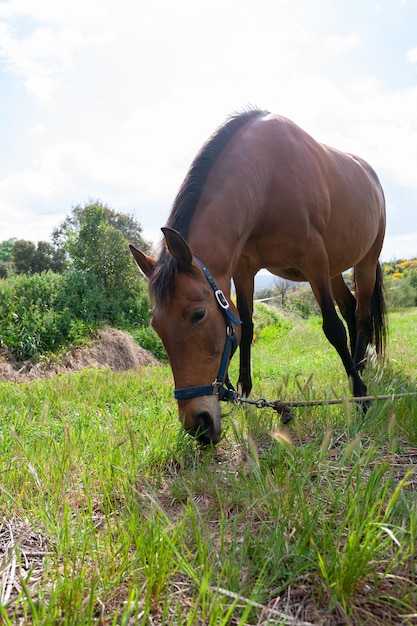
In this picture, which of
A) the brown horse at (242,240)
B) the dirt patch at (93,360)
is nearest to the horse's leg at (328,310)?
the brown horse at (242,240)

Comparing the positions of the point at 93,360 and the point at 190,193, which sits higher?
the point at 190,193

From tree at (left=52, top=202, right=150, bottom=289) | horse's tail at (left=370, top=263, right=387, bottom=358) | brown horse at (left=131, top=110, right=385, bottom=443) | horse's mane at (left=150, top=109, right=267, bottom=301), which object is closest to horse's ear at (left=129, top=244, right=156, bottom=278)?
brown horse at (left=131, top=110, right=385, bottom=443)

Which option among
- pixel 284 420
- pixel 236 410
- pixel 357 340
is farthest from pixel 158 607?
pixel 357 340

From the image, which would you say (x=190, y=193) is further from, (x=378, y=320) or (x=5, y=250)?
(x=5, y=250)

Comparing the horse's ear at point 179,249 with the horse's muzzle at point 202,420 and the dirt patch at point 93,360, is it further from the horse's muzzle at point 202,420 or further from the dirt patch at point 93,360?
the dirt patch at point 93,360

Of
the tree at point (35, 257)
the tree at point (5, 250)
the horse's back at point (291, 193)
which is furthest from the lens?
the tree at point (5, 250)

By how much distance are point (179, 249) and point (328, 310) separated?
5.52ft

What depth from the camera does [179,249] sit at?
240 cm

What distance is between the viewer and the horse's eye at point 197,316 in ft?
7.86

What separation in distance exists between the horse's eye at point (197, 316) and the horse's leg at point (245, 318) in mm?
1591

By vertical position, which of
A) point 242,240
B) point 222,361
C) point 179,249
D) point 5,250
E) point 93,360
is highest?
point 5,250

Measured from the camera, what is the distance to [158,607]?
3.59 feet

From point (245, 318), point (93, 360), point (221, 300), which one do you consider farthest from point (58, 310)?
point (221, 300)

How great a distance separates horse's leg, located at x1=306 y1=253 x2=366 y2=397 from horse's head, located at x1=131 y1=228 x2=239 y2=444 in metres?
1.33
